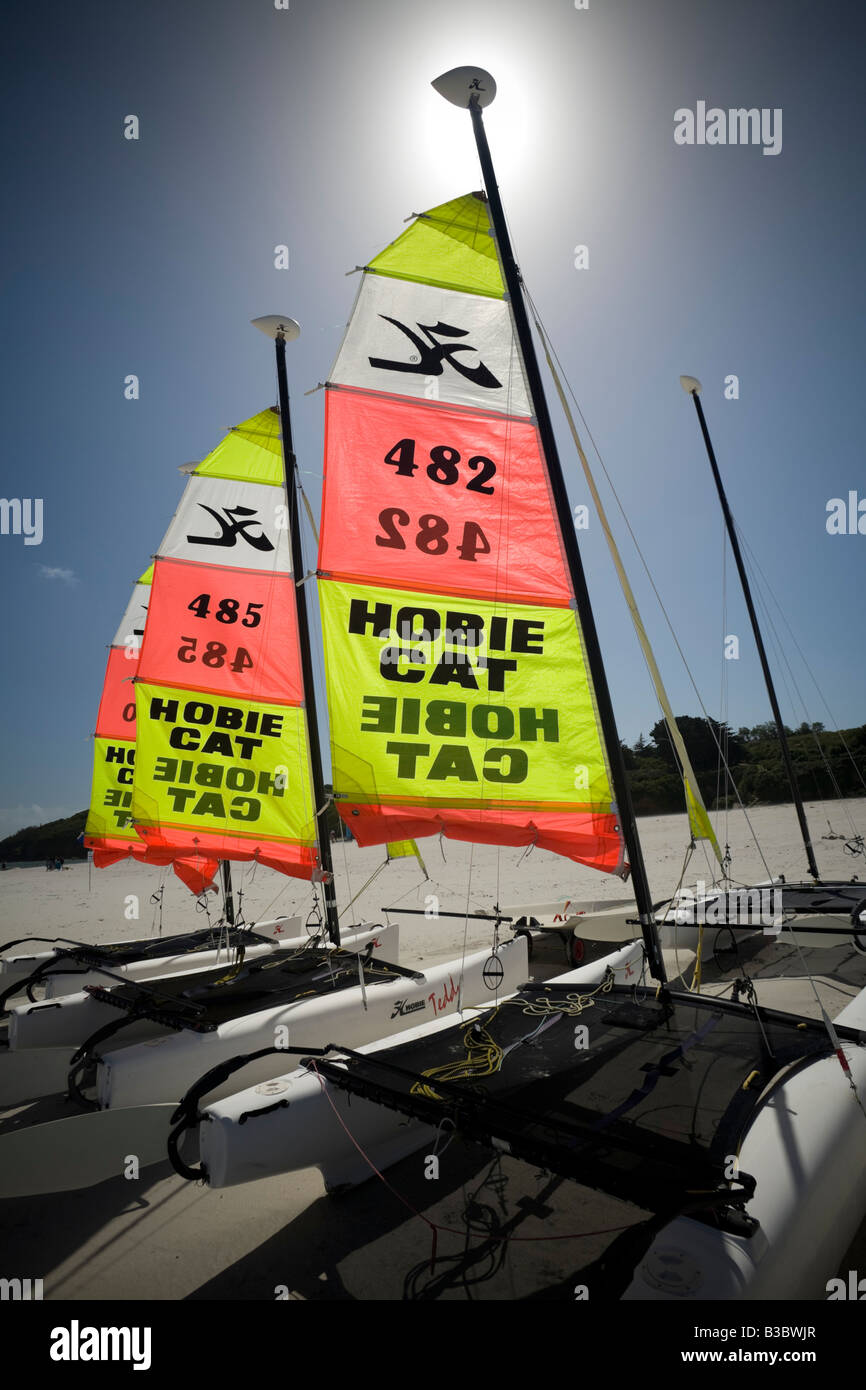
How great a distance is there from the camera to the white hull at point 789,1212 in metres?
2.13

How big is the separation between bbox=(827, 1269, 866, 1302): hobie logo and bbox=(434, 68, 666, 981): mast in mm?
1709

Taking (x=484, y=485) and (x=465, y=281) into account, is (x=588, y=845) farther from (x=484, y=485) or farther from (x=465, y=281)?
(x=465, y=281)

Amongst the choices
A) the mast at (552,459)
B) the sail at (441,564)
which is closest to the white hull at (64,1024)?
the sail at (441,564)

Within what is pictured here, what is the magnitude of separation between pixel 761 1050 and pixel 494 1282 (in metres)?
1.80

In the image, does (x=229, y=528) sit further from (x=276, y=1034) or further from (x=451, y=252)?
(x=276, y=1034)

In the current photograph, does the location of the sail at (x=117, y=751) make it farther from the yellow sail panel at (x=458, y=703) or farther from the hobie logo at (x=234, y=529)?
the yellow sail panel at (x=458, y=703)

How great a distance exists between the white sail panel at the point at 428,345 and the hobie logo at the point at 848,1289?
544 centimetres

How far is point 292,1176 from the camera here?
4012 millimetres

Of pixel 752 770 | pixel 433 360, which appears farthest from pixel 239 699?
pixel 752 770

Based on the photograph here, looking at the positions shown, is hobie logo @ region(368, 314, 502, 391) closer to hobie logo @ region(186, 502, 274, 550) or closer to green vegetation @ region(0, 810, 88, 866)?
hobie logo @ region(186, 502, 274, 550)

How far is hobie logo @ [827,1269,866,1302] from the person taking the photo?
2520mm

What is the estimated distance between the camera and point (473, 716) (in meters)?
5.06

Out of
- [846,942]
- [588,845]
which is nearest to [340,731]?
[588,845]
